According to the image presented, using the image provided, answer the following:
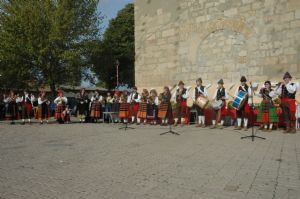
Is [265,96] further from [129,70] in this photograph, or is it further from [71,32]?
[129,70]

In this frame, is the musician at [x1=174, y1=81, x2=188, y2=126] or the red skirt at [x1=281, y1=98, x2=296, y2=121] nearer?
the red skirt at [x1=281, y1=98, x2=296, y2=121]

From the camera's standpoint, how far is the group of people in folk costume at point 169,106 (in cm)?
1080

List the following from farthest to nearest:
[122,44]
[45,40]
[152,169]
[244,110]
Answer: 1. [122,44]
2. [45,40]
3. [244,110]
4. [152,169]

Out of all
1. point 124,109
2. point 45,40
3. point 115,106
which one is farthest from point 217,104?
point 45,40

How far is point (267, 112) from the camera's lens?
1121cm

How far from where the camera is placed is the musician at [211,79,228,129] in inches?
484

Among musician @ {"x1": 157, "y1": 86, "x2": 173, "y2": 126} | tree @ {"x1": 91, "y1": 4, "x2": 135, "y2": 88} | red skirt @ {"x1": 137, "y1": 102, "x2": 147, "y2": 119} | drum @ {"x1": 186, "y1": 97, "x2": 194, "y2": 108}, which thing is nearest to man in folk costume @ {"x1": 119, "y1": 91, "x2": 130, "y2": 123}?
red skirt @ {"x1": 137, "y1": 102, "x2": 147, "y2": 119}

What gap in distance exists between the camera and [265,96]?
1131 cm

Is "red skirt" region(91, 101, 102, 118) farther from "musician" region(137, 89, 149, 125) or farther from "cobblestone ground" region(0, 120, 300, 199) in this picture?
"cobblestone ground" region(0, 120, 300, 199)

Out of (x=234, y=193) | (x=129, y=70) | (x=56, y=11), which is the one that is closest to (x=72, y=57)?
(x=56, y=11)

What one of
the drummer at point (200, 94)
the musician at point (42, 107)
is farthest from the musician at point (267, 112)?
the musician at point (42, 107)

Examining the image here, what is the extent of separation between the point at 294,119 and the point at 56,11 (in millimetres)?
20343

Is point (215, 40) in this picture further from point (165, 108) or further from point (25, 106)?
point (25, 106)

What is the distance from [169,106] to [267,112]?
4.04m
